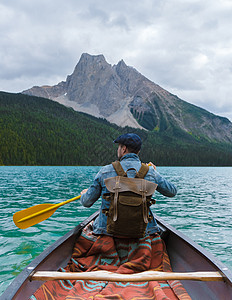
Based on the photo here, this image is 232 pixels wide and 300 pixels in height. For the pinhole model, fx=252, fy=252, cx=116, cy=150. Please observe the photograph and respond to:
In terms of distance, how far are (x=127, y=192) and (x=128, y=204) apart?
182 mm

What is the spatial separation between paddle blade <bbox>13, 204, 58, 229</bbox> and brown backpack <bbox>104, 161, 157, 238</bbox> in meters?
2.86

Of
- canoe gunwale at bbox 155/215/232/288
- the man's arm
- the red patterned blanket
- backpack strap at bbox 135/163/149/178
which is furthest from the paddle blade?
backpack strap at bbox 135/163/149/178

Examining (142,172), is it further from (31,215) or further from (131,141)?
(31,215)

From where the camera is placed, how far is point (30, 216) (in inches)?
242

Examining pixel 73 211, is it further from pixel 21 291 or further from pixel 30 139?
pixel 30 139

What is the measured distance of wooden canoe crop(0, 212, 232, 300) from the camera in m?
3.11

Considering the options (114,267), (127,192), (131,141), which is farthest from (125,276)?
(131,141)

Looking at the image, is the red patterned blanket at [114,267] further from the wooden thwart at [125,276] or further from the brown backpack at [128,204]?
the brown backpack at [128,204]

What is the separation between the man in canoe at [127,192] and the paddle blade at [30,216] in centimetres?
222

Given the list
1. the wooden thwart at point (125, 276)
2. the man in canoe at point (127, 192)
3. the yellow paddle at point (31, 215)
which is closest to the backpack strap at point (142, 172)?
the man in canoe at point (127, 192)

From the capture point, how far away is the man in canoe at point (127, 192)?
390cm

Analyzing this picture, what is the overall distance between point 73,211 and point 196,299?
433 inches

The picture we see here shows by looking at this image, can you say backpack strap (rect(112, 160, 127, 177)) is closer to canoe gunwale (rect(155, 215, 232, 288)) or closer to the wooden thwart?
the wooden thwart

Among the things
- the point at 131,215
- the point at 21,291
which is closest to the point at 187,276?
the point at 131,215
